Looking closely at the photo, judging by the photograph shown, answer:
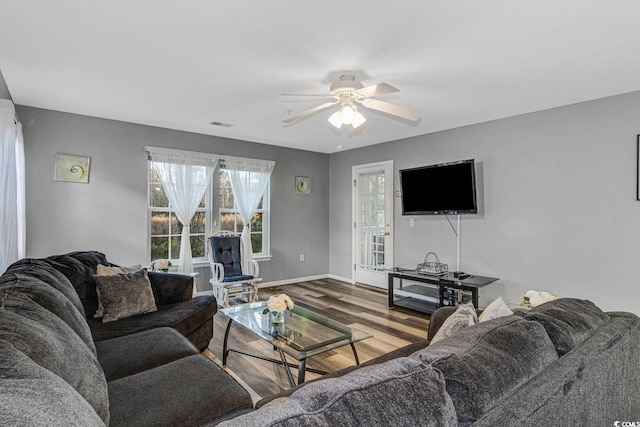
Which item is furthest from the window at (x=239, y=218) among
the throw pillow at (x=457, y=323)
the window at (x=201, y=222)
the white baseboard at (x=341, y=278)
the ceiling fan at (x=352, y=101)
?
the throw pillow at (x=457, y=323)

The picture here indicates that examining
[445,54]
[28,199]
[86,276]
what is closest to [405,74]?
[445,54]

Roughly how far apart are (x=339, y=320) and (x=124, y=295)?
2.32 meters

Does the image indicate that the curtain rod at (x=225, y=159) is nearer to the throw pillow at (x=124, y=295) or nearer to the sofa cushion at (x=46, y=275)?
the throw pillow at (x=124, y=295)

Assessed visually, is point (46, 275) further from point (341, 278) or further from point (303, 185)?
point (341, 278)

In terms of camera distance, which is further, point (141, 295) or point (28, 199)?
point (28, 199)

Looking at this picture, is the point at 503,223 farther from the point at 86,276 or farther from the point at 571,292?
the point at 86,276

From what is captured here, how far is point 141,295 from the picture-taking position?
8.95 feet

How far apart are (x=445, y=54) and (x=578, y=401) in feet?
7.53

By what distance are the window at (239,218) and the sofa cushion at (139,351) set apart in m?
3.14

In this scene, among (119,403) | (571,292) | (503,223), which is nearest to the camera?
(119,403)

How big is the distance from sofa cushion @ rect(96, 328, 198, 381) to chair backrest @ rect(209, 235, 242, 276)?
2.43 meters

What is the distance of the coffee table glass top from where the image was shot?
Answer: 217 cm

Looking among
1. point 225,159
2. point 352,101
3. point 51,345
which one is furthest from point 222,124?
point 51,345

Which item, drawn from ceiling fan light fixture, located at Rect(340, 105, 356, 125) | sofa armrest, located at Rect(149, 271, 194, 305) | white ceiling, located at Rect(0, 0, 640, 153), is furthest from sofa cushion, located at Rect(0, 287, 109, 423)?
ceiling fan light fixture, located at Rect(340, 105, 356, 125)
